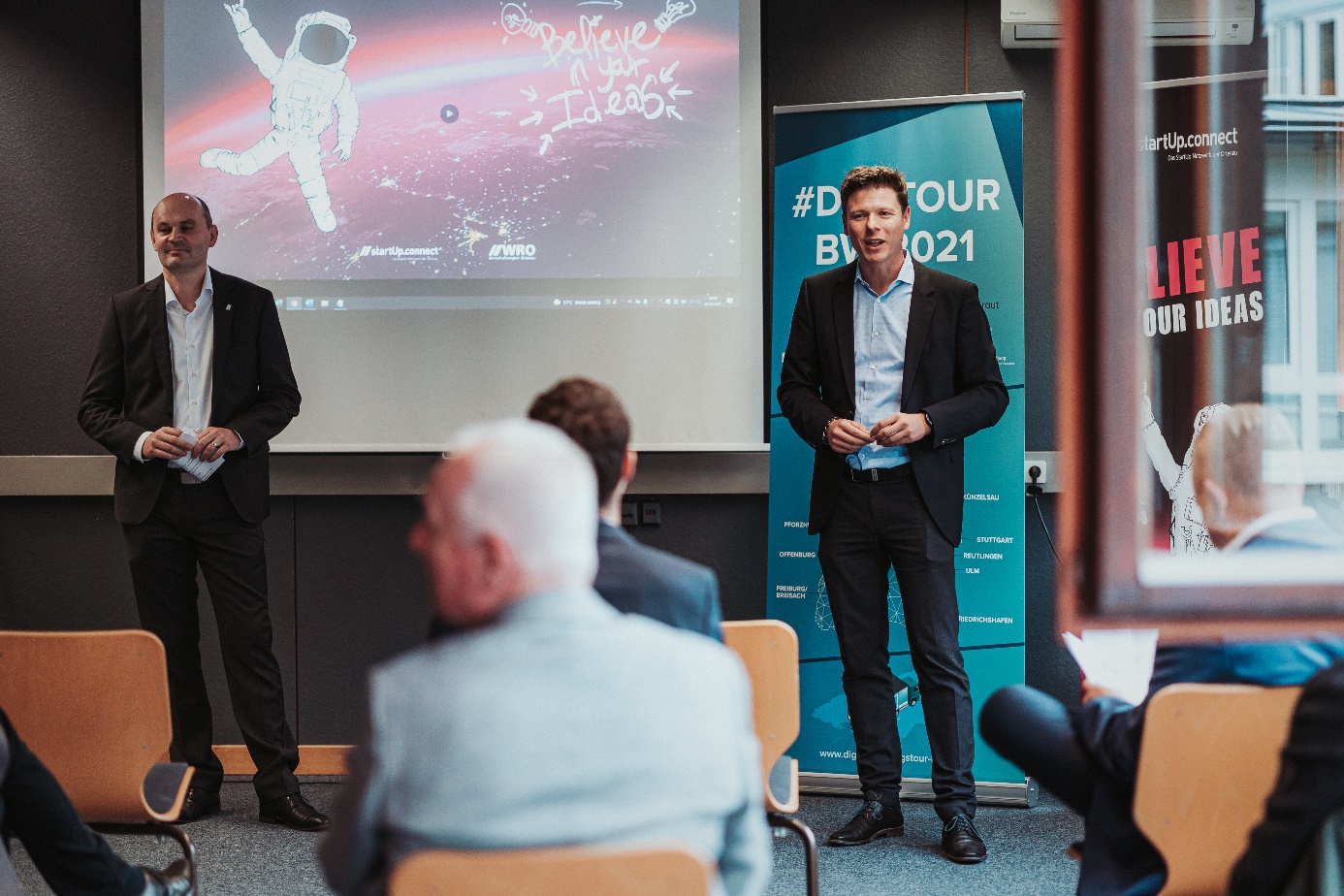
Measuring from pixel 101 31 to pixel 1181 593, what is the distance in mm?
4305

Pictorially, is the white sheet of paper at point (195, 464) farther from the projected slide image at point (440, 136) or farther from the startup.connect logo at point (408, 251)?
the startup.connect logo at point (408, 251)

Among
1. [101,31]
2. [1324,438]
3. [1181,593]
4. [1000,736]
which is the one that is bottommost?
[1000,736]

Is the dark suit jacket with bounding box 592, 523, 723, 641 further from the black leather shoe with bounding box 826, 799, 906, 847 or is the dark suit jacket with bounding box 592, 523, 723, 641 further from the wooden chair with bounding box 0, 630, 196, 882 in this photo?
the black leather shoe with bounding box 826, 799, 906, 847

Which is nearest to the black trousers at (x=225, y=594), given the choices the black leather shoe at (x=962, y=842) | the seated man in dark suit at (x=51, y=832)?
the seated man in dark suit at (x=51, y=832)

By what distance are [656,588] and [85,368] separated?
11.1 feet

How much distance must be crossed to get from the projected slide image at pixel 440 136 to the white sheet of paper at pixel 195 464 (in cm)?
83

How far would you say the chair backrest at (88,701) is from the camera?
2.28m

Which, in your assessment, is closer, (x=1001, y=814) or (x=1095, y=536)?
(x=1095, y=536)

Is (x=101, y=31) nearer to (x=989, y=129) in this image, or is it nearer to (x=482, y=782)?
(x=989, y=129)

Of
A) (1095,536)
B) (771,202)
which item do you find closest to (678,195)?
(771,202)

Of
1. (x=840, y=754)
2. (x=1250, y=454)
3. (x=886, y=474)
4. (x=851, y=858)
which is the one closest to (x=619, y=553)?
(x=1250, y=454)

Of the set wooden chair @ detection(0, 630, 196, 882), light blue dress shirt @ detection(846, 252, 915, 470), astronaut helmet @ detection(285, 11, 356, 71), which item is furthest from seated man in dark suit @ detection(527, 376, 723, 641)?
astronaut helmet @ detection(285, 11, 356, 71)

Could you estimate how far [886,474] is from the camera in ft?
11.4

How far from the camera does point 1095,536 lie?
129 centimetres
